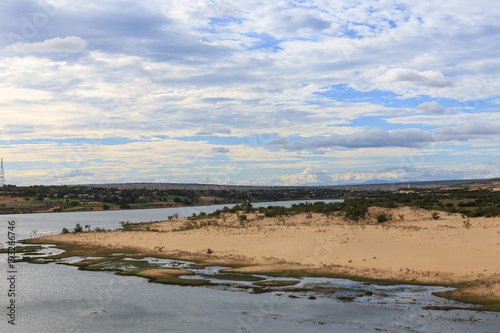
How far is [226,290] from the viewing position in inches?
1053

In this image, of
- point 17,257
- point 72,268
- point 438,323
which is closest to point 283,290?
point 438,323

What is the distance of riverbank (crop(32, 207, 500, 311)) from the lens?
2933 centimetres

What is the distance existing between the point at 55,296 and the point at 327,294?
53.3ft

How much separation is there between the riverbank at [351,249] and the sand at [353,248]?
5 cm

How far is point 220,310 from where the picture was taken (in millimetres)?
22438

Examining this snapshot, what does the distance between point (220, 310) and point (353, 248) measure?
18978 millimetres

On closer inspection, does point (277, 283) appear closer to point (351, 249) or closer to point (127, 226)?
point (351, 249)

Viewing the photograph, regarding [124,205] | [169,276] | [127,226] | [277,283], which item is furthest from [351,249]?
[124,205]

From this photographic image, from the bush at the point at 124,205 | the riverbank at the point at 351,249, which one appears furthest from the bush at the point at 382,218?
the bush at the point at 124,205

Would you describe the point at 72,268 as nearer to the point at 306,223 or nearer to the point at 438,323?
the point at 438,323

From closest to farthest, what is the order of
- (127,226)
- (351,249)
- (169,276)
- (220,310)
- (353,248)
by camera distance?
(220,310) < (169,276) < (351,249) < (353,248) < (127,226)

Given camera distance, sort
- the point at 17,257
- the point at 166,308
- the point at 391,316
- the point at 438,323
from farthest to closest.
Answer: the point at 17,257, the point at 166,308, the point at 391,316, the point at 438,323

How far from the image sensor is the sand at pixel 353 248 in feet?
98.6

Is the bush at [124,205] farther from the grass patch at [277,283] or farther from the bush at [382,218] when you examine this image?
the grass patch at [277,283]
